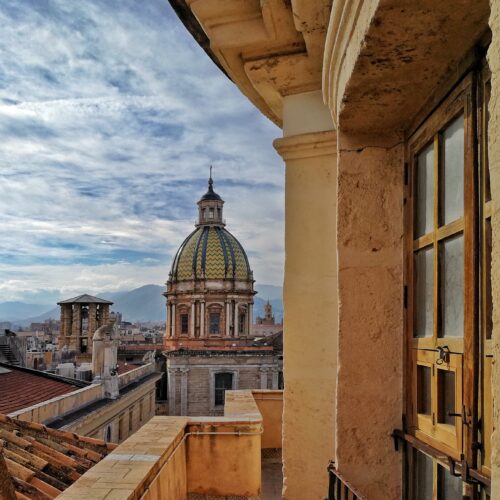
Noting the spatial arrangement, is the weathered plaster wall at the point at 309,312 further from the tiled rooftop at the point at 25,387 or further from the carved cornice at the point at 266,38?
the tiled rooftop at the point at 25,387

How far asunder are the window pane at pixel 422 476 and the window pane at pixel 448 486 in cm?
12

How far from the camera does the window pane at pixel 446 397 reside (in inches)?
67.9

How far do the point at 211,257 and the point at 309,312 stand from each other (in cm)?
3308

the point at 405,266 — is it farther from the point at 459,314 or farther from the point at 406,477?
the point at 406,477

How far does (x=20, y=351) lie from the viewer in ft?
84.0

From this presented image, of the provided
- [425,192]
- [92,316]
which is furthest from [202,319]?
[425,192]

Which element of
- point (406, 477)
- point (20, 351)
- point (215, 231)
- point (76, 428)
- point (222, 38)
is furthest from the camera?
point (215, 231)

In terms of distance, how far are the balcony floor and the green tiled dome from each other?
29.6m

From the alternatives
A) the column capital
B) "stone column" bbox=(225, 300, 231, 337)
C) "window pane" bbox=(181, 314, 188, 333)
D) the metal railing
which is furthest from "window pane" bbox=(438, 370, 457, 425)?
"window pane" bbox=(181, 314, 188, 333)

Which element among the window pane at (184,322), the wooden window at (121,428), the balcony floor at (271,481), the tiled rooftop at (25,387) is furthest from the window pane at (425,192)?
the window pane at (184,322)

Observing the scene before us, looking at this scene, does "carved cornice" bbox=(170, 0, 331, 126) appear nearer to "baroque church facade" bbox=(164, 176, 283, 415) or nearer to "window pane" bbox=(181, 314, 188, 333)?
"baroque church facade" bbox=(164, 176, 283, 415)

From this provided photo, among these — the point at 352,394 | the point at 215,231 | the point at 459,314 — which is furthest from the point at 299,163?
the point at 215,231

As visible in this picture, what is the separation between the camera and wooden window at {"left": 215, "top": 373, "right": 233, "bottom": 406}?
28.7m

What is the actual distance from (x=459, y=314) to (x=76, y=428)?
43.6 ft
